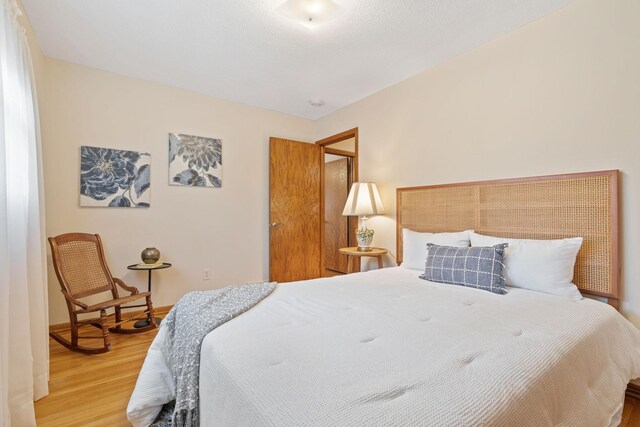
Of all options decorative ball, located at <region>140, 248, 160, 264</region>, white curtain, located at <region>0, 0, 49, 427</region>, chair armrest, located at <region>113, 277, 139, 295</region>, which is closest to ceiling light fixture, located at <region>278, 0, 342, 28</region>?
white curtain, located at <region>0, 0, 49, 427</region>

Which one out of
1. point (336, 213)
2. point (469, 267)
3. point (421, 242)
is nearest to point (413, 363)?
point (469, 267)

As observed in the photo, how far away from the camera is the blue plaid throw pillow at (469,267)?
1881mm

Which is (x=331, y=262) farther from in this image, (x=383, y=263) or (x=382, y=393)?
(x=382, y=393)

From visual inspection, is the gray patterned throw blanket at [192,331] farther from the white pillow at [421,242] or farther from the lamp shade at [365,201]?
the lamp shade at [365,201]

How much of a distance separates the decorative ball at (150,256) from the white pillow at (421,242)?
2403 mm

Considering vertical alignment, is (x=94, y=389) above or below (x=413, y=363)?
below

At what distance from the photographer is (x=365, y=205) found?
3.19m

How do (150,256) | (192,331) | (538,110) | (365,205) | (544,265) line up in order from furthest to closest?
(365,205) < (150,256) < (538,110) < (544,265) < (192,331)

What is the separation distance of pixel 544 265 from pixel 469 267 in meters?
0.42

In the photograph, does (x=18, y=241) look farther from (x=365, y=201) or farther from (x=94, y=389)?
(x=365, y=201)

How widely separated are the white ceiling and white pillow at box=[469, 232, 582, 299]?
160cm

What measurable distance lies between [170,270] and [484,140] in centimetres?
336

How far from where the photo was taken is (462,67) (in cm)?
259

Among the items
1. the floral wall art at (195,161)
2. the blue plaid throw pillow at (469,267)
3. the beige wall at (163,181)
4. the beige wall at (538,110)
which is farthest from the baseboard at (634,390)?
the floral wall art at (195,161)
